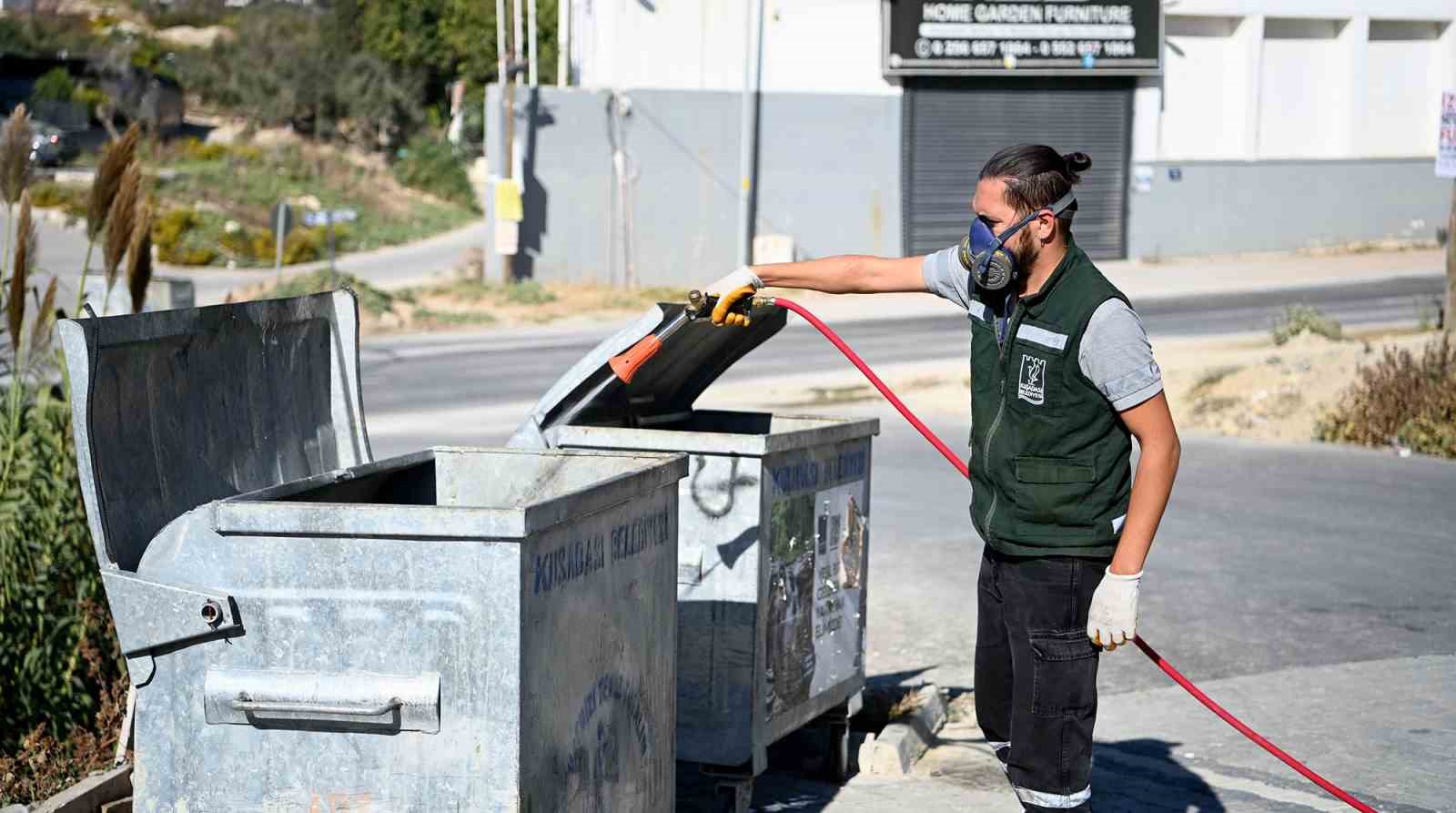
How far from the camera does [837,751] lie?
5.52 m

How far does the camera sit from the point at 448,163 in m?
52.7

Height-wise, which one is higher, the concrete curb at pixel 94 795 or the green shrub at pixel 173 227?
the green shrub at pixel 173 227

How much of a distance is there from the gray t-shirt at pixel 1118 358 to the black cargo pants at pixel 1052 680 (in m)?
0.45

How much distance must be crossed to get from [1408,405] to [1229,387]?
221 cm

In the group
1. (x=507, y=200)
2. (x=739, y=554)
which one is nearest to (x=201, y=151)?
(x=507, y=200)

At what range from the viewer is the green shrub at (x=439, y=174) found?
5247cm

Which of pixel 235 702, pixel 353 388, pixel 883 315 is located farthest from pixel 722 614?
pixel 883 315

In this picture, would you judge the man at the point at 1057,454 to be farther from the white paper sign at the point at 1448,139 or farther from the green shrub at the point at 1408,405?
the white paper sign at the point at 1448,139

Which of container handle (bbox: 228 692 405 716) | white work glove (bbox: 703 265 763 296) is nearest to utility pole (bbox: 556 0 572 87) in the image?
white work glove (bbox: 703 265 763 296)

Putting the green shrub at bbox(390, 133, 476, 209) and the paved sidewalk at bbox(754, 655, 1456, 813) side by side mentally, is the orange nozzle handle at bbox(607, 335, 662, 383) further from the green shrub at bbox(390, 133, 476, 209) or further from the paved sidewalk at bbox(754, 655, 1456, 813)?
the green shrub at bbox(390, 133, 476, 209)

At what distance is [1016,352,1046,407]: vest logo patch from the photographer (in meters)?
4.04

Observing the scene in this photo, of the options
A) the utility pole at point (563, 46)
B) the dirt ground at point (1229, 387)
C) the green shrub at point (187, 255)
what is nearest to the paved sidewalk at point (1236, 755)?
the dirt ground at point (1229, 387)

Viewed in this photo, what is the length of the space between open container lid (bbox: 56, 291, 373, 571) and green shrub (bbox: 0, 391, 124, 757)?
1350 millimetres

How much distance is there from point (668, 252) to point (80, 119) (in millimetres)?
28923
